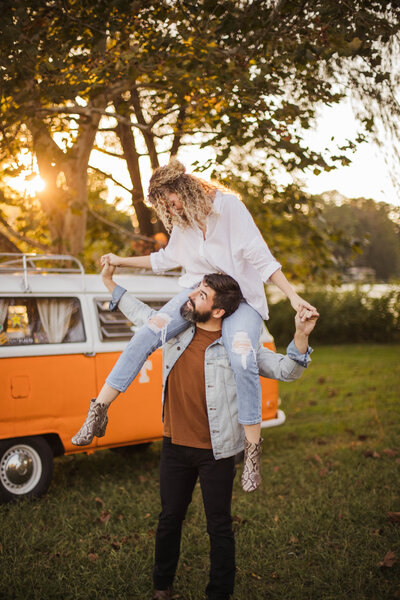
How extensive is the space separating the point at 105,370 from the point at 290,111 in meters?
3.11

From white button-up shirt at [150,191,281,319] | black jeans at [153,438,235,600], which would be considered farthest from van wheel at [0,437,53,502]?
white button-up shirt at [150,191,281,319]

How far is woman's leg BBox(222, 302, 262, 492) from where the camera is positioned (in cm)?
283

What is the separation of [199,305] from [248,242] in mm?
415

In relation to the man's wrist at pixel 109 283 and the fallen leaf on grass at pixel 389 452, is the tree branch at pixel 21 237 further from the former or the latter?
the fallen leaf on grass at pixel 389 452

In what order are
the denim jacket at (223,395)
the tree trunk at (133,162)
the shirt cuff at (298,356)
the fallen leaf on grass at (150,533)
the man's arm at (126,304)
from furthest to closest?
1. the tree trunk at (133,162)
2. the fallen leaf on grass at (150,533)
3. the man's arm at (126,304)
4. the denim jacket at (223,395)
5. the shirt cuff at (298,356)

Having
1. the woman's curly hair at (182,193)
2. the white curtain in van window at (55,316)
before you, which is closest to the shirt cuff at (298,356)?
the woman's curly hair at (182,193)

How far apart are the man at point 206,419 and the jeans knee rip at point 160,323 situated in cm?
1

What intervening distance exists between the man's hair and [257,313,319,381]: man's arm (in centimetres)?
34

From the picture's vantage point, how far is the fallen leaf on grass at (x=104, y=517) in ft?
15.4

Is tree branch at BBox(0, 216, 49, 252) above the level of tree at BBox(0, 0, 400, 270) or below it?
below

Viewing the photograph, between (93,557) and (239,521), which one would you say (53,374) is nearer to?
(93,557)

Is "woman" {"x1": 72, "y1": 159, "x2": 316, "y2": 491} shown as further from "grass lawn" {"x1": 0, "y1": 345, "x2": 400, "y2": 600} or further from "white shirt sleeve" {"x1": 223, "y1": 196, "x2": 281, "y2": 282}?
"grass lawn" {"x1": 0, "y1": 345, "x2": 400, "y2": 600}

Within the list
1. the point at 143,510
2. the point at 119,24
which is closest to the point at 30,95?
the point at 119,24

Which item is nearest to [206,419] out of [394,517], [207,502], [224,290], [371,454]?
[207,502]
